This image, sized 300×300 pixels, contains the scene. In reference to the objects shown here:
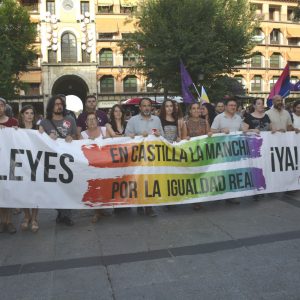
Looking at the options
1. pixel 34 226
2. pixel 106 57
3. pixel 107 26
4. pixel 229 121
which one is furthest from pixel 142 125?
pixel 107 26

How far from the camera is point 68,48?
45.2 m

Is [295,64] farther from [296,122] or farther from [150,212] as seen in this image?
[150,212]

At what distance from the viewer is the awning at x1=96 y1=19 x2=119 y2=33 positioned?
154 feet

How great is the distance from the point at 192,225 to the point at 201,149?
1381 mm

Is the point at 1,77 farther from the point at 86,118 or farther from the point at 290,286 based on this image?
the point at 290,286

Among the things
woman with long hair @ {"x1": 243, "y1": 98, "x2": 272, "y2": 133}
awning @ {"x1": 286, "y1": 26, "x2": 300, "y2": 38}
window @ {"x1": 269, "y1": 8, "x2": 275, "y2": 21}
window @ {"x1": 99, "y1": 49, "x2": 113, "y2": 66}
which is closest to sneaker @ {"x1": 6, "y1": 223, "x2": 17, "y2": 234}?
woman with long hair @ {"x1": 243, "y1": 98, "x2": 272, "y2": 133}

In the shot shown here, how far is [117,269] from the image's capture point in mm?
→ 4535

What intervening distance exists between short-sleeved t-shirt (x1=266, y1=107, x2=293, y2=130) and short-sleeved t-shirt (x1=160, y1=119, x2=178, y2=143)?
2.11 m

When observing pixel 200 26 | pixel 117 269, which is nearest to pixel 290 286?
pixel 117 269

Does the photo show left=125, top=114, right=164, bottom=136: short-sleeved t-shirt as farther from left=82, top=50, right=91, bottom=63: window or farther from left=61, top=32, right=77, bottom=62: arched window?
left=82, top=50, right=91, bottom=63: window

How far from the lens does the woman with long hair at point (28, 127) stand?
20.2 ft

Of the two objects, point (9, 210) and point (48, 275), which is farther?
point (9, 210)

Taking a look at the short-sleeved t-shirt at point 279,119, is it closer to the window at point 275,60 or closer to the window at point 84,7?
the window at point 84,7

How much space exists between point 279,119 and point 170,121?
2311 mm
